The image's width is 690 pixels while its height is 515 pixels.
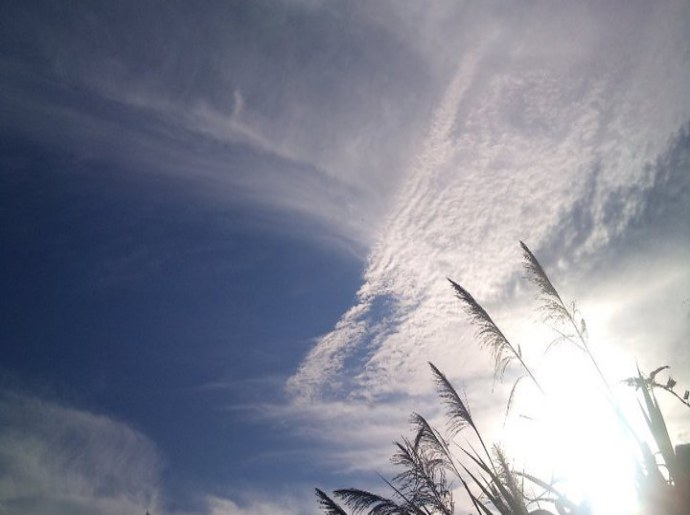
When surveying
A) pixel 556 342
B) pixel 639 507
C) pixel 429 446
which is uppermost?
pixel 556 342

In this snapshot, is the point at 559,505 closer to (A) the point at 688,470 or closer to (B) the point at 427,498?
(A) the point at 688,470

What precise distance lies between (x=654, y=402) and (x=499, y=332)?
2.76 metres

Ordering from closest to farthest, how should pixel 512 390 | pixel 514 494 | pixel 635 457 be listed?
pixel 635 457 → pixel 514 494 → pixel 512 390

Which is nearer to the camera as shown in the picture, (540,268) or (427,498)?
(427,498)

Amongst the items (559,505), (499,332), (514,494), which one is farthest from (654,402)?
(499,332)

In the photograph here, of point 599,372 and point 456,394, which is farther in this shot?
point 456,394

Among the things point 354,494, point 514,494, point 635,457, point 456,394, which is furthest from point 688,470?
point 354,494

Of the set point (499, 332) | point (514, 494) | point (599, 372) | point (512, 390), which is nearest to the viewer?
point (514, 494)

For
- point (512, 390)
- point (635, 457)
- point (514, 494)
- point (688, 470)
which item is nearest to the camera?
point (688, 470)

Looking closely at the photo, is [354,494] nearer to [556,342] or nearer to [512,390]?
[512,390]

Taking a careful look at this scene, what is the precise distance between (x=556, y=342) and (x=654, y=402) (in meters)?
2.78

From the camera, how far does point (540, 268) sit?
753 centimetres

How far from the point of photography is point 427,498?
21.9ft

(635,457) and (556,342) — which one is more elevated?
(556,342)
